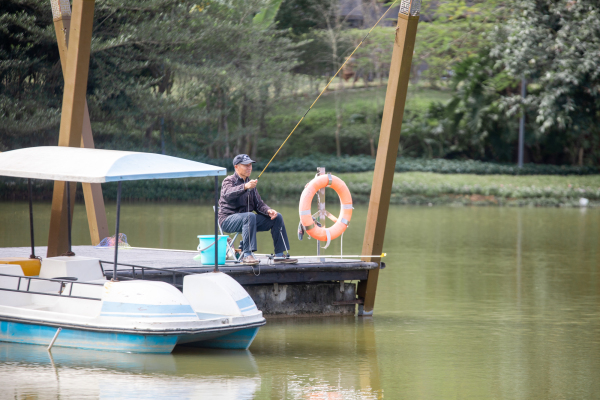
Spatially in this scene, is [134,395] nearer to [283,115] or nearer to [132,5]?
[132,5]

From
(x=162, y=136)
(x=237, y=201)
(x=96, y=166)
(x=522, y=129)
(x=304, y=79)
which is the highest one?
(x=304, y=79)

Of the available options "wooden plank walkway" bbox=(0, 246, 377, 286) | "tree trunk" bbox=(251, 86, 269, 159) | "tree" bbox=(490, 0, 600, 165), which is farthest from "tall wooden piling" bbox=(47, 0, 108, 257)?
"tree trunk" bbox=(251, 86, 269, 159)

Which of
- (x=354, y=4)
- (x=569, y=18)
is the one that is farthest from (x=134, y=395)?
(x=354, y=4)

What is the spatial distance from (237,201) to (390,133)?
1.90 meters

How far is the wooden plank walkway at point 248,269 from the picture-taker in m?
8.39

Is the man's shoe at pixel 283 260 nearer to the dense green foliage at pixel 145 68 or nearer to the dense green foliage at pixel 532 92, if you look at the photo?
the dense green foliage at pixel 145 68

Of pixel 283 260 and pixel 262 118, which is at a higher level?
pixel 262 118

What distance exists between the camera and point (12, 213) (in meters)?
20.5

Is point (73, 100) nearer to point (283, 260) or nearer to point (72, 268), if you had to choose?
point (72, 268)

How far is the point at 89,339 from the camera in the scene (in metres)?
7.14

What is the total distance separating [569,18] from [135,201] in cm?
1470

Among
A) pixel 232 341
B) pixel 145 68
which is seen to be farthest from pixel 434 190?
pixel 232 341

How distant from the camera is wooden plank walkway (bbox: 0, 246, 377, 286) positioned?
8.39 meters

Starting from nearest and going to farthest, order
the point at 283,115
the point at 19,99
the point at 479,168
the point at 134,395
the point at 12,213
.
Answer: the point at 134,395 → the point at 12,213 → the point at 19,99 → the point at 479,168 → the point at 283,115
